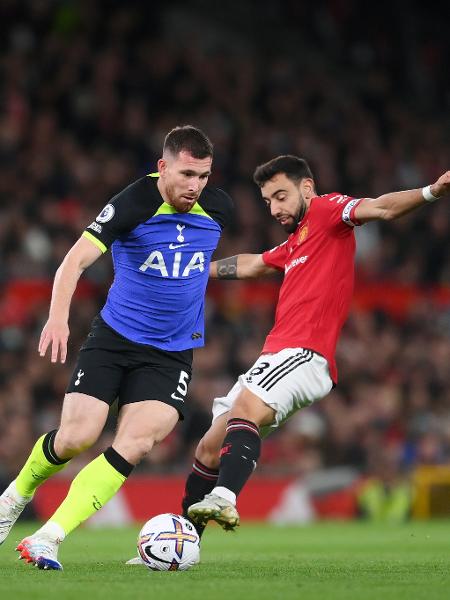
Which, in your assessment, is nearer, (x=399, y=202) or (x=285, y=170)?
(x=399, y=202)

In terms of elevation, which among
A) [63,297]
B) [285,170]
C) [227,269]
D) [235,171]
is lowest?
[63,297]

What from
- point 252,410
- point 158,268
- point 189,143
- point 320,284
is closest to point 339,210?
point 320,284

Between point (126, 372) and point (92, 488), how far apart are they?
731 millimetres

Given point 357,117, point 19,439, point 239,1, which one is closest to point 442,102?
point 357,117

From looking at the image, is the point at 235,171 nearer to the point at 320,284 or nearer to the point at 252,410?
the point at 320,284

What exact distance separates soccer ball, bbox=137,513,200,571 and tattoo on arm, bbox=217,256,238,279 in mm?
1971

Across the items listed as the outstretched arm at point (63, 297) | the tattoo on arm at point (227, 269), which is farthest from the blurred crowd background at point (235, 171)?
the outstretched arm at point (63, 297)

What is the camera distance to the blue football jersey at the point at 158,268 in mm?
6684

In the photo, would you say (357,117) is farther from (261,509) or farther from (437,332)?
(261,509)

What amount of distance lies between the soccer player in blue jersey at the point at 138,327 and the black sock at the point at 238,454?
0.33 metres

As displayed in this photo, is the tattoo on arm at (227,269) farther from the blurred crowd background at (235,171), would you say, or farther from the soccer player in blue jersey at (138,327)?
the blurred crowd background at (235,171)

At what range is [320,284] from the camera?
704cm

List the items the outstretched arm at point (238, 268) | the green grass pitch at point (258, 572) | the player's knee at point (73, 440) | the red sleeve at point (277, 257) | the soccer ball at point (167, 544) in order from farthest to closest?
the outstretched arm at point (238, 268), the red sleeve at point (277, 257), the player's knee at point (73, 440), the soccer ball at point (167, 544), the green grass pitch at point (258, 572)

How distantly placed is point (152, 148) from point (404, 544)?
8.54 metres
